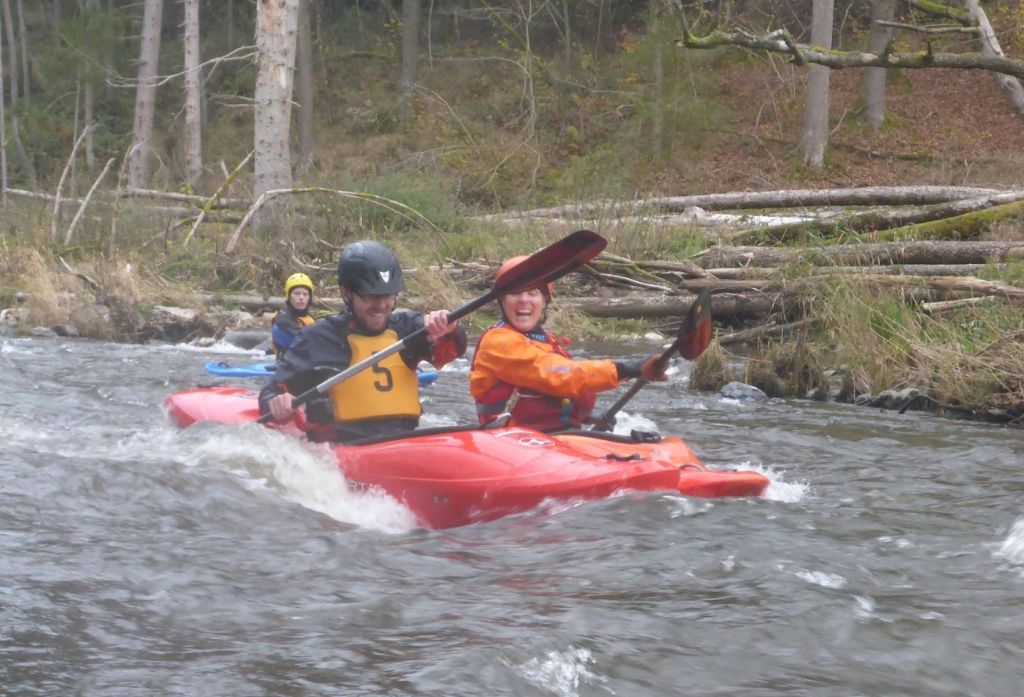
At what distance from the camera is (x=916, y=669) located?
Answer: 140 inches

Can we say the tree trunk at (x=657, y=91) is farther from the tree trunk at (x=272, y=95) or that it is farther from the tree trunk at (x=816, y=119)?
the tree trunk at (x=272, y=95)

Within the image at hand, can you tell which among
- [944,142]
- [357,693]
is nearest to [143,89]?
[944,142]

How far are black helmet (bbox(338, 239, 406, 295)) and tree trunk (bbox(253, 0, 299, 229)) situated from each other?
9.12m

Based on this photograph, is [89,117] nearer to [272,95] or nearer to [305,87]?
[305,87]

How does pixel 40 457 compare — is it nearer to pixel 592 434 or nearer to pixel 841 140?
pixel 592 434

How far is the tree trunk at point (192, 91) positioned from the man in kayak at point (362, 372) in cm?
1652

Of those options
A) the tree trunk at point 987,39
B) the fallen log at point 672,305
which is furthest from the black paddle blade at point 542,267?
the tree trunk at point 987,39

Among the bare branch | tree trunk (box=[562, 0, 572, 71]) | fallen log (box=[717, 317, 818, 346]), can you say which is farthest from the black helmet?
tree trunk (box=[562, 0, 572, 71])

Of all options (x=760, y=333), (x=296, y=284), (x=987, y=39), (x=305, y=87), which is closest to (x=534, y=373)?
(x=296, y=284)

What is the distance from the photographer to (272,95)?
595 inches

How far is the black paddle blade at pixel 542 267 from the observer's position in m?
5.75

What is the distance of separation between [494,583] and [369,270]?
192 centimetres

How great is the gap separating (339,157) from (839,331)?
19.3 meters

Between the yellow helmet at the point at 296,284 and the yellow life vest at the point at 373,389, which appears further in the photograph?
the yellow helmet at the point at 296,284
